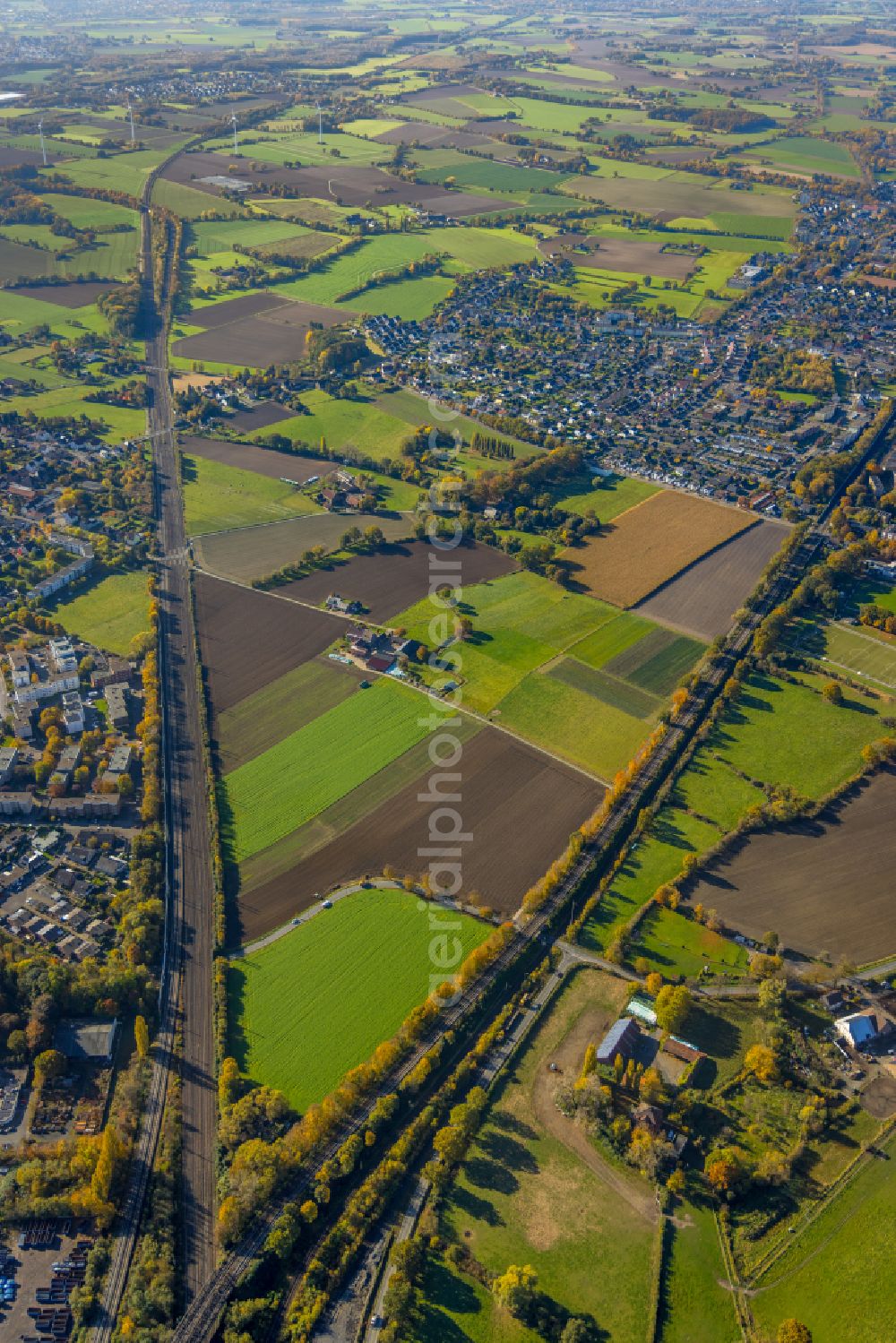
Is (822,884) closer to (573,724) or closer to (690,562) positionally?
(573,724)

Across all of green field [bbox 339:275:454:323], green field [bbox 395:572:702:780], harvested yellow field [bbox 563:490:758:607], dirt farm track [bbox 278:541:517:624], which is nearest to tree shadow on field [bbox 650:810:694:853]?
green field [bbox 395:572:702:780]

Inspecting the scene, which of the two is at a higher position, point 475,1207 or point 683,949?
point 683,949

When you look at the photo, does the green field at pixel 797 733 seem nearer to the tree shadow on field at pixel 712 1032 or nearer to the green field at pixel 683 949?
the green field at pixel 683 949

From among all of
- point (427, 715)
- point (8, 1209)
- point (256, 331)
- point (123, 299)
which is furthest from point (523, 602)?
point (123, 299)

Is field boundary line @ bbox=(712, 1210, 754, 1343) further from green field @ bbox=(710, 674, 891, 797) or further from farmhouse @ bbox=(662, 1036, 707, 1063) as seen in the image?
green field @ bbox=(710, 674, 891, 797)

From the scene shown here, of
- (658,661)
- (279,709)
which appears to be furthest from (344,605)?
(658,661)

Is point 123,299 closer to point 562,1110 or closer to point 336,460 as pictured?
point 336,460
